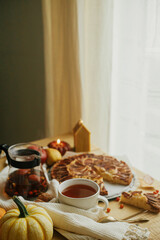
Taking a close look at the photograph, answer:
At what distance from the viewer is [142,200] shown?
0.95 metres

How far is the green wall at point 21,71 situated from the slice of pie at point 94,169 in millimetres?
1321

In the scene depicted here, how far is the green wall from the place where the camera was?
2.38m

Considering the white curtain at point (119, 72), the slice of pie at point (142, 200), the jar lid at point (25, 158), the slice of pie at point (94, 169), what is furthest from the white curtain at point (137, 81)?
the jar lid at point (25, 158)

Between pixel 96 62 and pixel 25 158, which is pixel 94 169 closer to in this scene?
pixel 25 158

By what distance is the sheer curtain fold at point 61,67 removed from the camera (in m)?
2.00

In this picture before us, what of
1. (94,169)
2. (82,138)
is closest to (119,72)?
(82,138)

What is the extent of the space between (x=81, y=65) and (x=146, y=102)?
0.59 m

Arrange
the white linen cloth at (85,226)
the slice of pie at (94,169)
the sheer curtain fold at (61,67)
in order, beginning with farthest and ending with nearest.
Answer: the sheer curtain fold at (61,67) < the slice of pie at (94,169) < the white linen cloth at (85,226)

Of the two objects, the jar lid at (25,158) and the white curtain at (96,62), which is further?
the white curtain at (96,62)

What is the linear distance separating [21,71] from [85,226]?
1.94 m

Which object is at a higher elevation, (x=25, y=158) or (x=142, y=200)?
(x=25, y=158)

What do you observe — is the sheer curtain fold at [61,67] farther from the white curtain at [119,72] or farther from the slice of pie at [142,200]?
the slice of pie at [142,200]

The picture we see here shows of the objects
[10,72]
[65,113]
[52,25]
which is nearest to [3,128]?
[10,72]

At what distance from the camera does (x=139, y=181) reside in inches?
45.4
